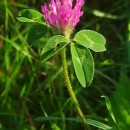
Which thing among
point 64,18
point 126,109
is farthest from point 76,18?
point 126,109

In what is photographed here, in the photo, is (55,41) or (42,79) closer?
(55,41)

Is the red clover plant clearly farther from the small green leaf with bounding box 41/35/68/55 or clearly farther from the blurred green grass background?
the blurred green grass background

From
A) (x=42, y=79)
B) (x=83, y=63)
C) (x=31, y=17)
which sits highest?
(x=31, y=17)

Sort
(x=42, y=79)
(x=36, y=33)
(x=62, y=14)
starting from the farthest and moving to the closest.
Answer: (x=42, y=79) → (x=36, y=33) → (x=62, y=14)

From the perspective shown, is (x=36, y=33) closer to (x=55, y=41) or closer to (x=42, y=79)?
(x=55, y=41)

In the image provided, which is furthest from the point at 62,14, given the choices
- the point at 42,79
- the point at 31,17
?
the point at 42,79
